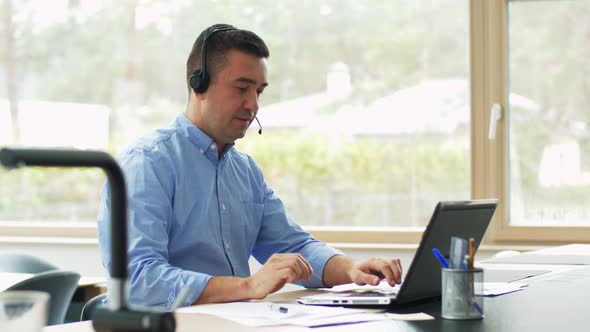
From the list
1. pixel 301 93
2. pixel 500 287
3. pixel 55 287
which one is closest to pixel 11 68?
pixel 301 93

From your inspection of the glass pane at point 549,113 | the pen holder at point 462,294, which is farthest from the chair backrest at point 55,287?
the glass pane at point 549,113

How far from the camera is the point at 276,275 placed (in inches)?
75.7

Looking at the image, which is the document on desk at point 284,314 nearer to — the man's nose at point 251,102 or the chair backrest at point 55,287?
the man's nose at point 251,102

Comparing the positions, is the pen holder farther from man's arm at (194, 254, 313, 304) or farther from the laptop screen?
man's arm at (194, 254, 313, 304)

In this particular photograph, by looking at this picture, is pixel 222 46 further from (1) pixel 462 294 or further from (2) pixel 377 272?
(1) pixel 462 294

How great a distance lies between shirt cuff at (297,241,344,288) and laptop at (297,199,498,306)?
0.28m

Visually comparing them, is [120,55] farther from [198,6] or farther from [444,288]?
[444,288]

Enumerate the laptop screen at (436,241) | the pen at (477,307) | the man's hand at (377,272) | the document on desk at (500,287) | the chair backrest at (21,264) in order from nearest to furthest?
the pen at (477,307) → the laptop screen at (436,241) → the document on desk at (500,287) → the man's hand at (377,272) → the chair backrest at (21,264)

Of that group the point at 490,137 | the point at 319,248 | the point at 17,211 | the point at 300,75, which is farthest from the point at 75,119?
the point at 319,248

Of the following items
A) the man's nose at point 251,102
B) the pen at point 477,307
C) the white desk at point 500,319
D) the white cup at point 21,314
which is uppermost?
the man's nose at point 251,102

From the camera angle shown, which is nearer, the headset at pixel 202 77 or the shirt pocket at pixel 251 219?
the headset at pixel 202 77

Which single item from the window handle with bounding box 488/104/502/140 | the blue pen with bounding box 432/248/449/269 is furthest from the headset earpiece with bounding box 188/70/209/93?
the window handle with bounding box 488/104/502/140

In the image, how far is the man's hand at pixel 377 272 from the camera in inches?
85.0

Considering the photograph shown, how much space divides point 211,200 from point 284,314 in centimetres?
79
